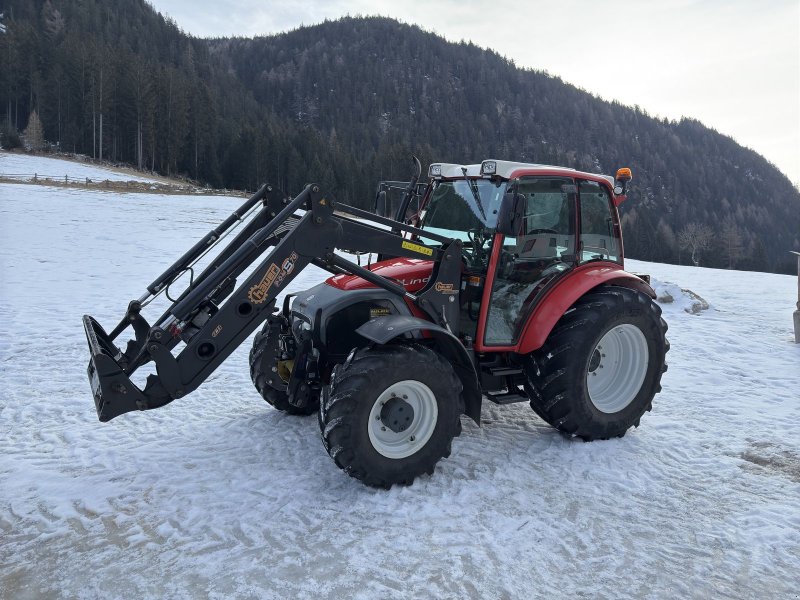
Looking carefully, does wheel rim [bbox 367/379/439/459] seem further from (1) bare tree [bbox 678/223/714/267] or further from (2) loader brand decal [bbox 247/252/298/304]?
(1) bare tree [bbox 678/223/714/267]

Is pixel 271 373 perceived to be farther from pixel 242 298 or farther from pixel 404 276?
Answer: pixel 404 276

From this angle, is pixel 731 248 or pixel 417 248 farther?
A: pixel 731 248

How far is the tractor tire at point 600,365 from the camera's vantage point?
4.57 metres

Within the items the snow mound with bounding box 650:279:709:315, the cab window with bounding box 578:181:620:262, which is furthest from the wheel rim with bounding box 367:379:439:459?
the snow mound with bounding box 650:279:709:315

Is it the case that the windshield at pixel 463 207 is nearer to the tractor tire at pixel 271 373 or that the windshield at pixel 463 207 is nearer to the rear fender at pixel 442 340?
the rear fender at pixel 442 340

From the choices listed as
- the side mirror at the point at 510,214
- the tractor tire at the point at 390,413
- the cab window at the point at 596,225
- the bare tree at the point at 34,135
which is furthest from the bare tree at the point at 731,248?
the tractor tire at the point at 390,413

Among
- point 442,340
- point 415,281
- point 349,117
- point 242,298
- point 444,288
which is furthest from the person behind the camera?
point 349,117

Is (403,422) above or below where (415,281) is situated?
below

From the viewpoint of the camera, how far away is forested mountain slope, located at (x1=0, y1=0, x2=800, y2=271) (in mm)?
→ 62562

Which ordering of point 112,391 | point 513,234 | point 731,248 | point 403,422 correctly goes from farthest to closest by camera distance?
point 731,248
point 513,234
point 403,422
point 112,391

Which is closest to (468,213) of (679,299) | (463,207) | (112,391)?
(463,207)

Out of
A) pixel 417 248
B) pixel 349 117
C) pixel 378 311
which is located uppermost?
pixel 349 117

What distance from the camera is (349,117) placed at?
5108 inches

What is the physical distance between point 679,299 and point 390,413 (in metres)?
10.3
